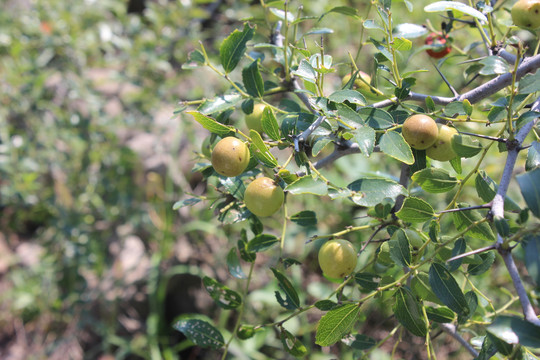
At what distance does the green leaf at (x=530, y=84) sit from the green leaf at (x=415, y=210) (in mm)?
221

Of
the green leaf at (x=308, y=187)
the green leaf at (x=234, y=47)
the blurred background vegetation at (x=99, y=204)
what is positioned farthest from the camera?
the blurred background vegetation at (x=99, y=204)

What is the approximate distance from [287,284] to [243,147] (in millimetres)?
305

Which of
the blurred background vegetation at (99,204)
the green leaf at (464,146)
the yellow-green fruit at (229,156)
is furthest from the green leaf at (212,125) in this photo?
the blurred background vegetation at (99,204)

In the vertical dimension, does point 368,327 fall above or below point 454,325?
below

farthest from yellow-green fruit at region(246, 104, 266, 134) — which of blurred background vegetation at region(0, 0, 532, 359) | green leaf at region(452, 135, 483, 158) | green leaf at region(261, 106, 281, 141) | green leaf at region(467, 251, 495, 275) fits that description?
blurred background vegetation at region(0, 0, 532, 359)

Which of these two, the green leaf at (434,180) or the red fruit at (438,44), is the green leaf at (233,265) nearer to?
the green leaf at (434,180)

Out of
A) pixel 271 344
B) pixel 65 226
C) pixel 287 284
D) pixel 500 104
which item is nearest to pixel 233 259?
pixel 287 284

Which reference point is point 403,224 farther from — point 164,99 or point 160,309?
point 164,99

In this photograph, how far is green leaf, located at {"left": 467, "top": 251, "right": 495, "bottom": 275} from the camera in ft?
2.50

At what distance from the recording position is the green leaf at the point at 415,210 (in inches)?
27.3

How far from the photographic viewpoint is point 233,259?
958 mm

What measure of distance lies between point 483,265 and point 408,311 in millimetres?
173

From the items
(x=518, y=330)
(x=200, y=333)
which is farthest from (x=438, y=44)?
(x=200, y=333)

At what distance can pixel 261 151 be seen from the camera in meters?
0.67
